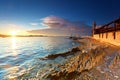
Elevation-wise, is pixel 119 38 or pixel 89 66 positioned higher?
pixel 119 38

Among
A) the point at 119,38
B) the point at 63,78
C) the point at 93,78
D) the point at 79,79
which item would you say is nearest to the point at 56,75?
the point at 63,78

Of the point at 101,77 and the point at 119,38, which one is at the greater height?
the point at 119,38

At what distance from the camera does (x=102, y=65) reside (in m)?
7.48

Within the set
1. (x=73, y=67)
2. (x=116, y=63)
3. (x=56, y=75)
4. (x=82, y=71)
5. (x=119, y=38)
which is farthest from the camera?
(x=119, y=38)

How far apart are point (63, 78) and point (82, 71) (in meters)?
1.28

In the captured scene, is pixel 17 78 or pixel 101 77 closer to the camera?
pixel 101 77

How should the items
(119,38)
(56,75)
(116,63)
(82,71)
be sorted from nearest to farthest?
(56,75), (82,71), (116,63), (119,38)

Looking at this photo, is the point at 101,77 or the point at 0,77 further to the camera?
the point at 0,77

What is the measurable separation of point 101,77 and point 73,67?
5.89 feet

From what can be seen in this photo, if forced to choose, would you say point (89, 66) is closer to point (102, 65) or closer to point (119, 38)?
point (102, 65)

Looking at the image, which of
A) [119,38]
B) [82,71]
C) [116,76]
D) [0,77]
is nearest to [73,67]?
[82,71]

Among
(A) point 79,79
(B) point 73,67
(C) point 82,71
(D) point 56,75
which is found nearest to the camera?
(A) point 79,79

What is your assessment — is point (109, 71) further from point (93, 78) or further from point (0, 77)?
point (0, 77)

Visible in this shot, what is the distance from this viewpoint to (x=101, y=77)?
18.8ft
